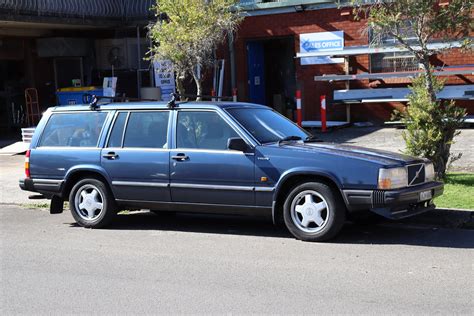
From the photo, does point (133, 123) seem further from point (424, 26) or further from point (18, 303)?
point (424, 26)

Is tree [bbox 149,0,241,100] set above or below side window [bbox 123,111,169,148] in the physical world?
above

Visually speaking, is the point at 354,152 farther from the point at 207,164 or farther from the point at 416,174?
the point at 207,164

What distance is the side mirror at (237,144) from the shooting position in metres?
7.46

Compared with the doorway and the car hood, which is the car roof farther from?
the doorway

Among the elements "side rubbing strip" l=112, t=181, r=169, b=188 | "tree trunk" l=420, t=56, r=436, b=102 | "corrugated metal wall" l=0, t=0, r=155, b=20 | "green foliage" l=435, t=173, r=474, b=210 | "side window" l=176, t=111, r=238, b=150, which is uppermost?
"corrugated metal wall" l=0, t=0, r=155, b=20

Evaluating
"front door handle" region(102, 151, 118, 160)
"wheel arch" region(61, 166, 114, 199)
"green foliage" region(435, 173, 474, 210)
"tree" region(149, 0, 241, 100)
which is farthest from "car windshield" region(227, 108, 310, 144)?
"tree" region(149, 0, 241, 100)

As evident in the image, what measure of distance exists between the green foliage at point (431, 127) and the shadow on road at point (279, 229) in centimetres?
192

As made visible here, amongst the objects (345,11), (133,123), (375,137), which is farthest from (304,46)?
(133,123)

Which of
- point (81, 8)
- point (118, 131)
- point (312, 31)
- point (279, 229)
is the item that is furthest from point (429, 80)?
point (81, 8)

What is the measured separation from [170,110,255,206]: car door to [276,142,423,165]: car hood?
639mm

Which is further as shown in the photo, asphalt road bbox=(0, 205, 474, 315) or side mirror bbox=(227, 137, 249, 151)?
side mirror bbox=(227, 137, 249, 151)

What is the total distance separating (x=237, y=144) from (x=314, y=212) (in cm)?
122

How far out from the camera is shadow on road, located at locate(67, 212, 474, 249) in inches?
289

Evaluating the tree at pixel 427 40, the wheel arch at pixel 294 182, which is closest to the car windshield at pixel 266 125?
the wheel arch at pixel 294 182
